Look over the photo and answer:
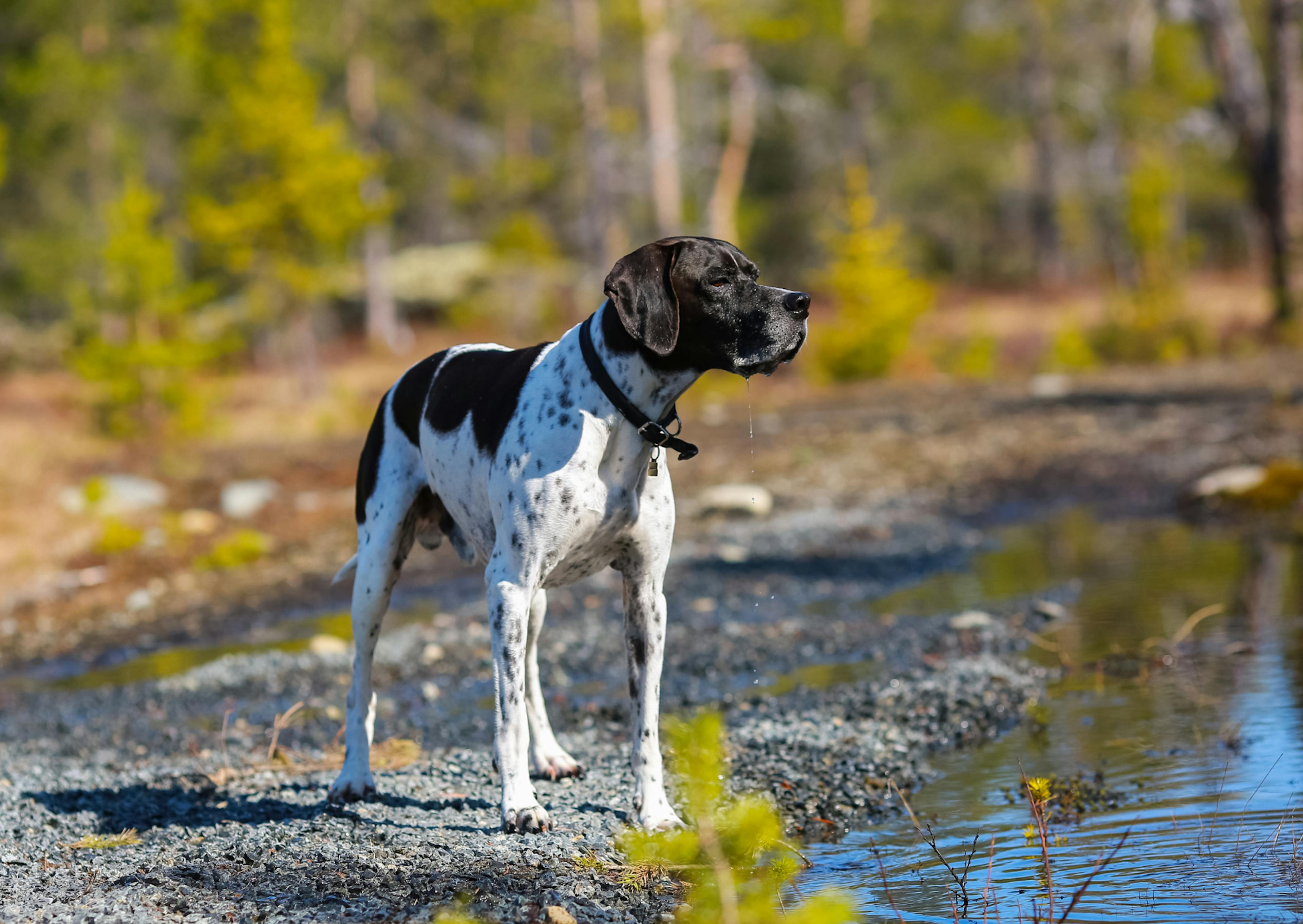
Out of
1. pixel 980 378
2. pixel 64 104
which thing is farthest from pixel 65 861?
pixel 64 104

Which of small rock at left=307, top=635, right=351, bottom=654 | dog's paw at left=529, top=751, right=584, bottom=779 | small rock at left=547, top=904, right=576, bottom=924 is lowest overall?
small rock at left=307, top=635, right=351, bottom=654

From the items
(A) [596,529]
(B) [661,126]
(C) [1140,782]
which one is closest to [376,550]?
(A) [596,529]

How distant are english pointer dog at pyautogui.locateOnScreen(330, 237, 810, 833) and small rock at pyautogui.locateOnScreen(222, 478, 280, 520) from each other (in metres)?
10.8

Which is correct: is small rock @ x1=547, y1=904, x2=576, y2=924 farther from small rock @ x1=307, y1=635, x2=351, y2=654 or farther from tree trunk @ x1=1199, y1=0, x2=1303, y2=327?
tree trunk @ x1=1199, y1=0, x2=1303, y2=327

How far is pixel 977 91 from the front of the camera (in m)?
51.0

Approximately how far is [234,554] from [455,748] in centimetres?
722

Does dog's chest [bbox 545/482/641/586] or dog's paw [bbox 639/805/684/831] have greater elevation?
dog's chest [bbox 545/482/641/586]

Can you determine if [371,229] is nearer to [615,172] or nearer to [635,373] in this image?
[615,172]

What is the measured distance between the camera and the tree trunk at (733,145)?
3067 cm

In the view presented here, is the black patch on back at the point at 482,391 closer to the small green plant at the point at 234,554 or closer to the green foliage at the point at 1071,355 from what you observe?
the small green plant at the point at 234,554

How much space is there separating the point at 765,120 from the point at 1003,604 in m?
37.1

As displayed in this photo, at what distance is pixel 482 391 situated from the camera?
5.04 m

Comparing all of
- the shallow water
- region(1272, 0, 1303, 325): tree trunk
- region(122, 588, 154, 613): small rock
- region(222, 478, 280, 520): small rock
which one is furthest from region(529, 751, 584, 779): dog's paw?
region(1272, 0, 1303, 325): tree trunk

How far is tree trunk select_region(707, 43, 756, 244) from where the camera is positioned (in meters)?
30.7
